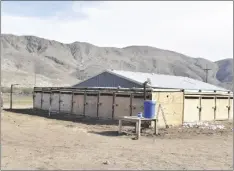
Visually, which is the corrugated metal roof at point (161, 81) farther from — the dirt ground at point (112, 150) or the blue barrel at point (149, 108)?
the dirt ground at point (112, 150)

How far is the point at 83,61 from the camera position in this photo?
159625 millimetres

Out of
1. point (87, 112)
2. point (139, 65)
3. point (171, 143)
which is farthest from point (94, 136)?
point (139, 65)

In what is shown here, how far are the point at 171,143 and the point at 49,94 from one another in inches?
667

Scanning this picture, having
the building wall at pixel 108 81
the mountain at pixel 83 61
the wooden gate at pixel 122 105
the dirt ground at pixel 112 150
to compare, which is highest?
the mountain at pixel 83 61

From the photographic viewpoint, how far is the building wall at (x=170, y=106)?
829 inches

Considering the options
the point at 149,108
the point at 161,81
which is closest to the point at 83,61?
the point at 161,81

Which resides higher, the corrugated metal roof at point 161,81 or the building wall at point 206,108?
the corrugated metal roof at point 161,81

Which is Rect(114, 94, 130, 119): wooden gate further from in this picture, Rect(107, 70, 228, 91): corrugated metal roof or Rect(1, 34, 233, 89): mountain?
Rect(1, 34, 233, 89): mountain

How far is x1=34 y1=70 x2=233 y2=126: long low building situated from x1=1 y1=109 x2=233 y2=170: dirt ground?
3125mm

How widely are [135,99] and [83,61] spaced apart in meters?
138

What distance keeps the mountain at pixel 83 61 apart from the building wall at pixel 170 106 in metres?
104

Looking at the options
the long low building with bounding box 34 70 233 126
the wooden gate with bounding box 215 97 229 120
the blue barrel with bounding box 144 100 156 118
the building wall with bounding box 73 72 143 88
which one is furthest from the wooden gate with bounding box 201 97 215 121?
the blue barrel with bounding box 144 100 156 118

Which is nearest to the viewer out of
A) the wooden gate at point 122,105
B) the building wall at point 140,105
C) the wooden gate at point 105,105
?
the building wall at point 140,105

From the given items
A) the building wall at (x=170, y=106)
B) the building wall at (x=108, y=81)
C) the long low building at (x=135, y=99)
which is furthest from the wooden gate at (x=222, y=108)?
the building wall at (x=170, y=106)
